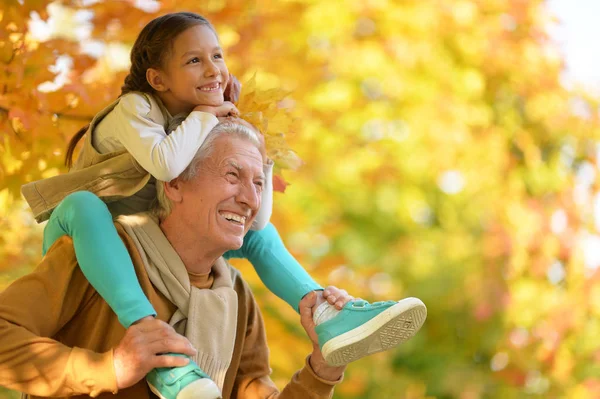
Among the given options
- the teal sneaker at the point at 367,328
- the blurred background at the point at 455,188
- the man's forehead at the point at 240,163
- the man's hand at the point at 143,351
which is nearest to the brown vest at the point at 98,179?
the man's forehead at the point at 240,163

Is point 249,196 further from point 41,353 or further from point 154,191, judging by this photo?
point 41,353

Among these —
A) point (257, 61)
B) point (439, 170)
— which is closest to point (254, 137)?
point (257, 61)

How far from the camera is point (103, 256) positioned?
8.66 ft

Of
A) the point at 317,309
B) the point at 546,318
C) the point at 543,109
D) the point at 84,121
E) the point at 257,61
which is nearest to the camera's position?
the point at 317,309

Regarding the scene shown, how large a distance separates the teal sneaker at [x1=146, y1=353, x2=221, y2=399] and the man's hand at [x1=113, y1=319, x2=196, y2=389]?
0.03 m

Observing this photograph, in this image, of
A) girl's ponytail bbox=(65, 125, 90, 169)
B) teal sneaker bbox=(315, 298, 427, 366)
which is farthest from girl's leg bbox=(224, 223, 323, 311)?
girl's ponytail bbox=(65, 125, 90, 169)

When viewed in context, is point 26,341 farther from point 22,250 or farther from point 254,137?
point 22,250

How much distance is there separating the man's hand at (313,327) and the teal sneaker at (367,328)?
0.08 metres

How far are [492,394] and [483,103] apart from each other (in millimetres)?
2500

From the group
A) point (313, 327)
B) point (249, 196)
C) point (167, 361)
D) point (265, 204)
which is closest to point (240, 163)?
point (249, 196)

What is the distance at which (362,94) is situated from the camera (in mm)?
8047

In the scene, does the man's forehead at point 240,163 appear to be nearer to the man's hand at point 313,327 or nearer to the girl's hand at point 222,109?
the girl's hand at point 222,109

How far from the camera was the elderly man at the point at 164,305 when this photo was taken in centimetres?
254

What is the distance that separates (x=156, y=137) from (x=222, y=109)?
11.4 inches
